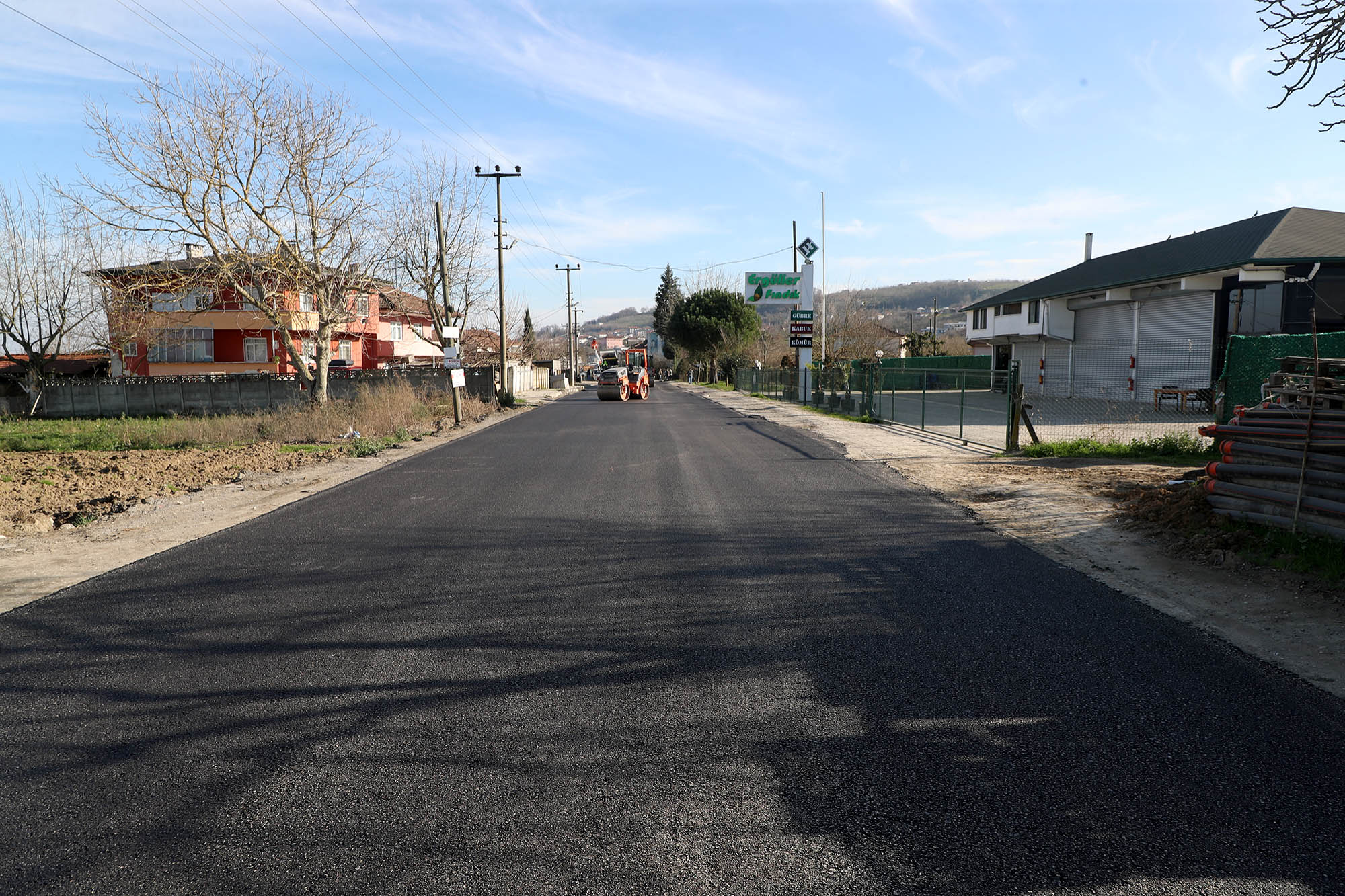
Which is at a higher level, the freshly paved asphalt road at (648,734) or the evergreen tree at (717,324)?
the evergreen tree at (717,324)

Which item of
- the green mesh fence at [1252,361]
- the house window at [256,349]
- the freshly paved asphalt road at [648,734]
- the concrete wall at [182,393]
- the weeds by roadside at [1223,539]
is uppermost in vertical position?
the house window at [256,349]

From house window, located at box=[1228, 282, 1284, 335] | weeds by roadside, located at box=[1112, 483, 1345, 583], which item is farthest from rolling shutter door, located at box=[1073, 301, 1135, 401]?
weeds by roadside, located at box=[1112, 483, 1345, 583]

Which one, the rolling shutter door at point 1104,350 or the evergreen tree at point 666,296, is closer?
the rolling shutter door at point 1104,350

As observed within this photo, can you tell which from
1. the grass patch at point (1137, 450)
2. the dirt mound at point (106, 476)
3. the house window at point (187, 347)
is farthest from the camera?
the house window at point (187, 347)

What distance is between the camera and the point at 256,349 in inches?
1949

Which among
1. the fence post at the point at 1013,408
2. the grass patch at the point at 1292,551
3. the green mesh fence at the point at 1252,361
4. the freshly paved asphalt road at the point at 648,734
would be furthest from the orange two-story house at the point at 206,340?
the grass patch at the point at 1292,551

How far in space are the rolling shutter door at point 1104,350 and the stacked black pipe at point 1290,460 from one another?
24.3 meters

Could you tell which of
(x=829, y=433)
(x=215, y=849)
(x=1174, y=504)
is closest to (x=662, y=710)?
(x=215, y=849)

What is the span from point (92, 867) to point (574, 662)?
2411 millimetres

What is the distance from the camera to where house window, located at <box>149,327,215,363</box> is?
47.9 meters

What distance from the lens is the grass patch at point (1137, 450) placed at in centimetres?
1397

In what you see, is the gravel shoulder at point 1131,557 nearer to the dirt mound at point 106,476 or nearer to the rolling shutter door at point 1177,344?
the dirt mound at point 106,476

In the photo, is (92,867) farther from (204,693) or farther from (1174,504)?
(1174,504)

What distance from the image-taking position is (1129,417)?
25.1 m
